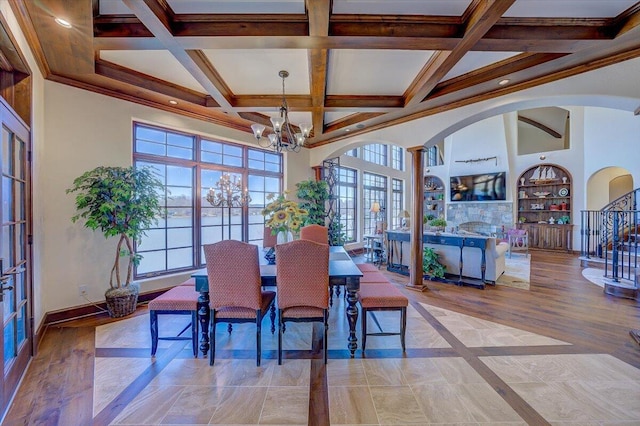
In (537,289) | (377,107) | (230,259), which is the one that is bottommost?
(537,289)

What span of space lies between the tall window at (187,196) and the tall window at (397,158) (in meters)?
6.39

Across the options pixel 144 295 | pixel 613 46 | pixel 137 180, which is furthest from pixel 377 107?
pixel 144 295

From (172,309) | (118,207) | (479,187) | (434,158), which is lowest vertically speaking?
(172,309)

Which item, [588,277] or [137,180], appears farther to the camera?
[588,277]

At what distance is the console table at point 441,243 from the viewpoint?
455 centimetres

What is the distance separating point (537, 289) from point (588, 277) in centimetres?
170

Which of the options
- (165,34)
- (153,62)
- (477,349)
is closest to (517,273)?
(477,349)

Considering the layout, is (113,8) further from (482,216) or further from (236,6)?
(482,216)

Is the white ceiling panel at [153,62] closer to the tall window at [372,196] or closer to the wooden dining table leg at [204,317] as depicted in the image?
the wooden dining table leg at [204,317]

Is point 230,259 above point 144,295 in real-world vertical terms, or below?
above

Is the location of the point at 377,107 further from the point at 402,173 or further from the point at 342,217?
the point at 402,173

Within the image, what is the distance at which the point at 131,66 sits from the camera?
3.19 m

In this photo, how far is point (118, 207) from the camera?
3096 mm

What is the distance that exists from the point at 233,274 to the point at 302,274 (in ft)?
1.99
